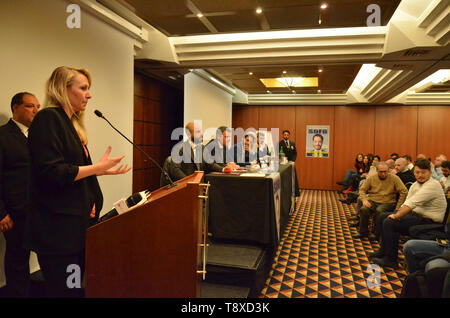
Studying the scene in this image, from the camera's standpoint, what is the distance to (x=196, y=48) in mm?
5086

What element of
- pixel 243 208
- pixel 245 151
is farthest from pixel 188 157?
pixel 245 151

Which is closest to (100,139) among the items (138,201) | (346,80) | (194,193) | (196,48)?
(196,48)

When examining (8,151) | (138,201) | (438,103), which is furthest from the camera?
(438,103)

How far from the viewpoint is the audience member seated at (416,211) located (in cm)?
341

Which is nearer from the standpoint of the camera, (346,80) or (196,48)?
(196,48)

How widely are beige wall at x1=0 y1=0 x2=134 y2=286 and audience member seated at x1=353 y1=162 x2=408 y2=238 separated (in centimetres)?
352

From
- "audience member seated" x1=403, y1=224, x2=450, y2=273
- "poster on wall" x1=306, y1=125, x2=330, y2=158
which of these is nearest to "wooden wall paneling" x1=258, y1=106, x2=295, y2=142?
"poster on wall" x1=306, y1=125, x2=330, y2=158

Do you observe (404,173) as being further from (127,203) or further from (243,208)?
(127,203)

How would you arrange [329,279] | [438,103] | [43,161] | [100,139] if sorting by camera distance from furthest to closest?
1. [438,103]
2. [100,139]
3. [329,279]
4. [43,161]

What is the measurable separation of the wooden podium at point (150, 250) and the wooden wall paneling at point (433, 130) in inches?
416

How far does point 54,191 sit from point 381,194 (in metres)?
4.40

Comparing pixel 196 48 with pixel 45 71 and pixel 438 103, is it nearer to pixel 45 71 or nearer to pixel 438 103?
pixel 45 71

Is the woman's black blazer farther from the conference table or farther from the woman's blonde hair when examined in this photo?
the conference table

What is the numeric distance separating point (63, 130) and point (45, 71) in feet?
7.00
